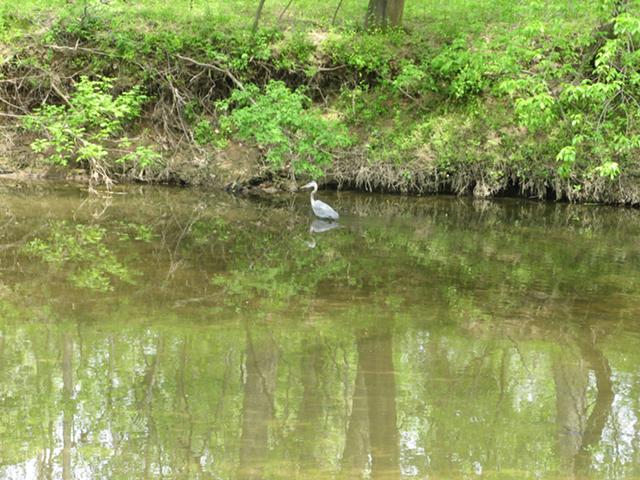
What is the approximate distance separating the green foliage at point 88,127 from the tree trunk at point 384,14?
541 centimetres

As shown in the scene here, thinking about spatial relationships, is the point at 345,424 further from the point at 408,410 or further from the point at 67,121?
the point at 67,121

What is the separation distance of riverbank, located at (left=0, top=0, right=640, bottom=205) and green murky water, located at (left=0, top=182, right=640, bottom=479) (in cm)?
351

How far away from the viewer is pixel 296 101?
1616 centimetres

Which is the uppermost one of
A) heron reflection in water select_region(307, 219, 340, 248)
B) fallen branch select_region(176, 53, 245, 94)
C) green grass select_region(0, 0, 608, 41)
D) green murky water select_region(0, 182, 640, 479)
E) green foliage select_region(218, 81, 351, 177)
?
green grass select_region(0, 0, 608, 41)

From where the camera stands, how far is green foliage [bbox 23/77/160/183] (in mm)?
16047

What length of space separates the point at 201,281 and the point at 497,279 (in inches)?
149

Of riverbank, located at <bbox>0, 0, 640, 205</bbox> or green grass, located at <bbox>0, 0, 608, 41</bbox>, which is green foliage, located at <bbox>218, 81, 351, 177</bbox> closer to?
riverbank, located at <bbox>0, 0, 640, 205</bbox>

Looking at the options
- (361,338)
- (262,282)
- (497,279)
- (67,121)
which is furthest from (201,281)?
(67,121)

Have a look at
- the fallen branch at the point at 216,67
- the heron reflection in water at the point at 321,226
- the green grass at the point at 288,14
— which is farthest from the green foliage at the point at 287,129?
the green grass at the point at 288,14

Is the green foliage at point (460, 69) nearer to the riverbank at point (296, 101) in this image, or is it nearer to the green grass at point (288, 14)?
the riverbank at point (296, 101)

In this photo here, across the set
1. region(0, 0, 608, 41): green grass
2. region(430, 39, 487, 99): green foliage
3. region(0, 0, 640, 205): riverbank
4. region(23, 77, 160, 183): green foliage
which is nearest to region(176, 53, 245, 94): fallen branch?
region(0, 0, 640, 205): riverbank

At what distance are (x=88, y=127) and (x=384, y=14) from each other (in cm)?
709

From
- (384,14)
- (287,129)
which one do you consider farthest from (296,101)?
(384,14)

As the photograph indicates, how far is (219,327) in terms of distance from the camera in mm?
8000
